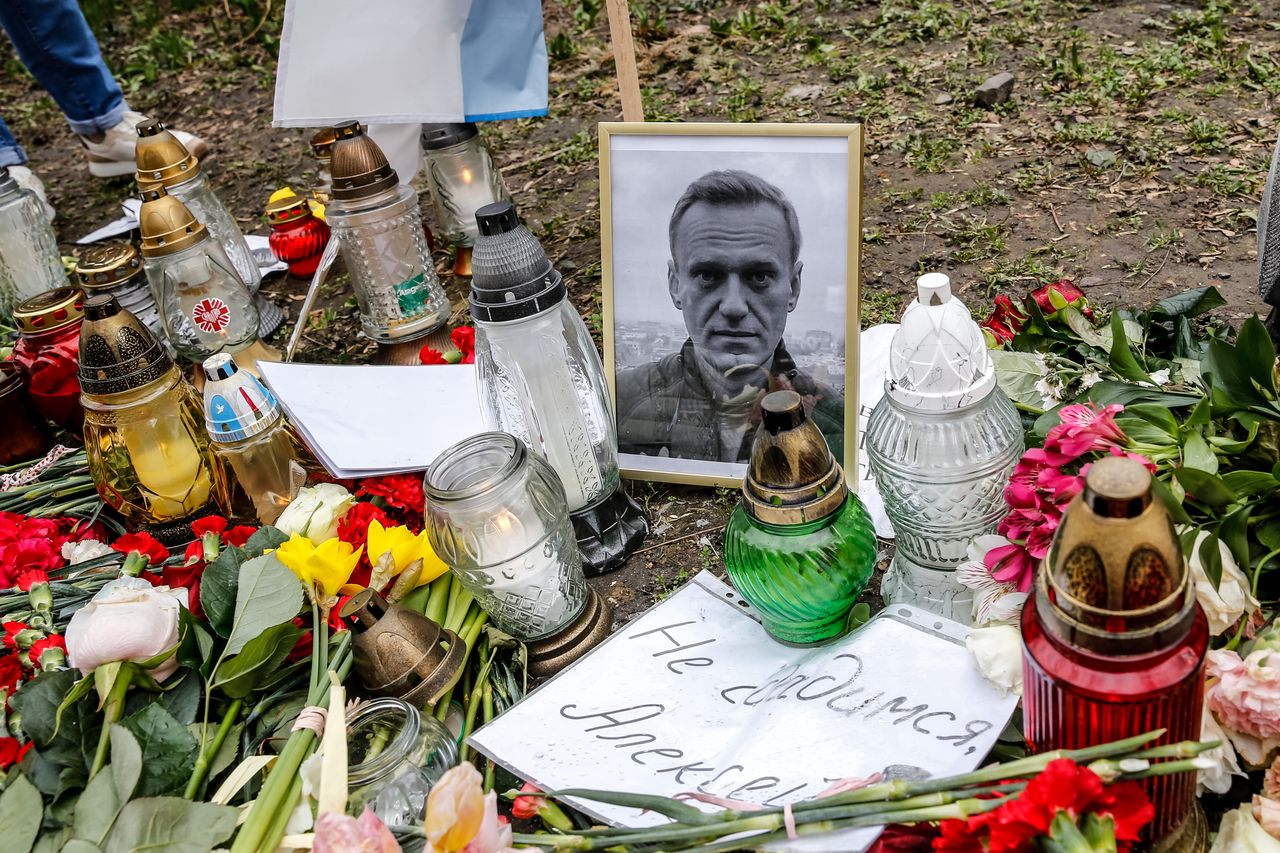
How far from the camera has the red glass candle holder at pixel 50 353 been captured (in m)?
2.04

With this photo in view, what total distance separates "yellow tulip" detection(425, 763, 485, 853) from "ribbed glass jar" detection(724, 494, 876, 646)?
49 centimetres

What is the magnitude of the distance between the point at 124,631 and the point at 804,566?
0.83 metres

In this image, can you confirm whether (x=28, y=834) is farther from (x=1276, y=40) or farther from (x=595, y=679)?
(x=1276, y=40)

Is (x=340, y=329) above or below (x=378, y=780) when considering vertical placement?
below

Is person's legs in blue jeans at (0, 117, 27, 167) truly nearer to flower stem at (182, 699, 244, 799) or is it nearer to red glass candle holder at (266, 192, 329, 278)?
red glass candle holder at (266, 192, 329, 278)

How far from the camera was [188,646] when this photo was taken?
4.34ft

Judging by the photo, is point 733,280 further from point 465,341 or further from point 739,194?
point 465,341

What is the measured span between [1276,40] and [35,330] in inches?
137

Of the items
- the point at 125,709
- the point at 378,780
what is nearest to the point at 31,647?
the point at 125,709

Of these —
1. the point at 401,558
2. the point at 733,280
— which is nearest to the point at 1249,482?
the point at 733,280

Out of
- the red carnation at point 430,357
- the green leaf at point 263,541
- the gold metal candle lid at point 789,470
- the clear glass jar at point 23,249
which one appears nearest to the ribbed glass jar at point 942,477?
the gold metal candle lid at point 789,470

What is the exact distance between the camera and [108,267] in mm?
2154

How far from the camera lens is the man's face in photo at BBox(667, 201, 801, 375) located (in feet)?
5.15

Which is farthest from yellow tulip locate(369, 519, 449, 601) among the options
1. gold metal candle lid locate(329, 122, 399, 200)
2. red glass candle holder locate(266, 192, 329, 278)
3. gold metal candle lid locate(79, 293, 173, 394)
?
red glass candle holder locate(266, 192, 329, 278)
